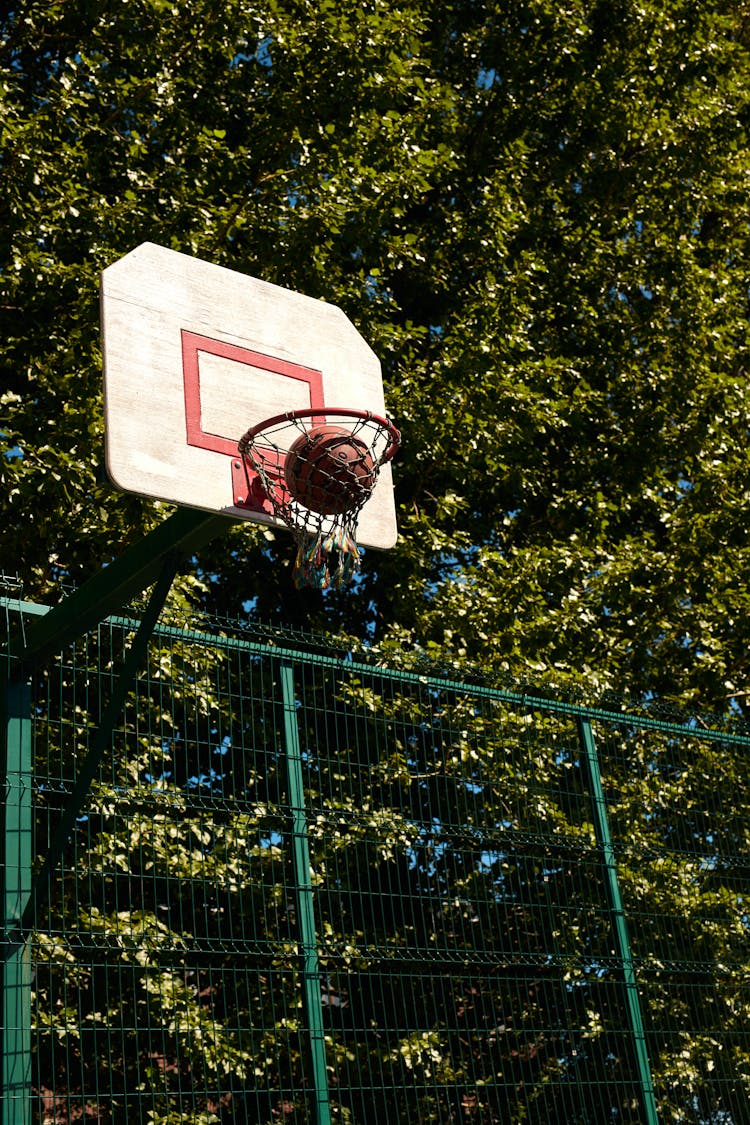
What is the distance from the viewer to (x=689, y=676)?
11539 millimetres

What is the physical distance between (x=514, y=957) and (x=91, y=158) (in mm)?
6301

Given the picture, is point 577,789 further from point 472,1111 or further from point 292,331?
point 292,331

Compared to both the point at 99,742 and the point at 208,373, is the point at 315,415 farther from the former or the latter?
the point at 99,742

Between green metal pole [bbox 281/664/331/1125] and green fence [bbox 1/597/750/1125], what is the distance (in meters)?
0.01

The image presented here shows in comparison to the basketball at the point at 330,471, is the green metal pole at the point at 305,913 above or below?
below

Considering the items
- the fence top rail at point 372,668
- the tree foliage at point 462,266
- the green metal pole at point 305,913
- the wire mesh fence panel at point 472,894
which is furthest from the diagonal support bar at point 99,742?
the tree foliage at point 462,266

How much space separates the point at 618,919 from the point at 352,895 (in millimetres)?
1685

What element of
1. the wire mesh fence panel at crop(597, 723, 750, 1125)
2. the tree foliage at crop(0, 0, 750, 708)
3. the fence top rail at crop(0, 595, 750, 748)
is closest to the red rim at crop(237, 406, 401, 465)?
the fence top rail at crop(0, 595, 750, 748)

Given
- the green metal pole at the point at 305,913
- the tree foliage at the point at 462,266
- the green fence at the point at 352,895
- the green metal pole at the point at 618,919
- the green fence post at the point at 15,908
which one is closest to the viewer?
the green fence post at the point at 15,908

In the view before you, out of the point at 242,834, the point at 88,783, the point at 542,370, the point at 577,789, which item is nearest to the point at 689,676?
the point at 542,370

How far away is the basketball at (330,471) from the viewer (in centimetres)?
525

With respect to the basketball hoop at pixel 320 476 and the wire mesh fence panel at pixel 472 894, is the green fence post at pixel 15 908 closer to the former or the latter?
the basketball hoop at pixel 320 476

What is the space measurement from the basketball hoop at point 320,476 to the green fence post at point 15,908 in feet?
4.32

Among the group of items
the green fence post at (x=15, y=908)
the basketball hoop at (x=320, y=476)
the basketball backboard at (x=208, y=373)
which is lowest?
the green fence post at (x=15, y=908)
